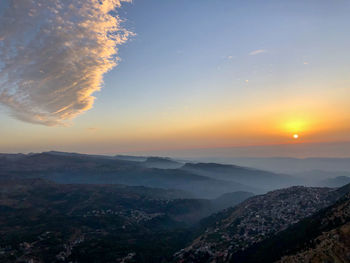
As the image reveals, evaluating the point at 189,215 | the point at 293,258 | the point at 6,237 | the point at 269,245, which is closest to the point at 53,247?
the point at 6,237

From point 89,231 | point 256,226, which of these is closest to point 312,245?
point 256,226

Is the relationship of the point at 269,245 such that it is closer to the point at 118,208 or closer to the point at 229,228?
the point at 229,228

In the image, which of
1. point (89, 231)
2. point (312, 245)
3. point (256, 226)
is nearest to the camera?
point (312, 245)

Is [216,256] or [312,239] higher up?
[312,239]

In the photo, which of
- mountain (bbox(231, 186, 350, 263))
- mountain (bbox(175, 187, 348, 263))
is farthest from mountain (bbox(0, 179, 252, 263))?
mountain (bbox(231, 186, 350, 263))

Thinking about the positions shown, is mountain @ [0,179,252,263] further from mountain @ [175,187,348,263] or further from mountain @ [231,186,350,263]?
mountain @ [231,186,350,263]

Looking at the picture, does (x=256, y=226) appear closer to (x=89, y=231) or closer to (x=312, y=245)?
(x=312, y=245)
